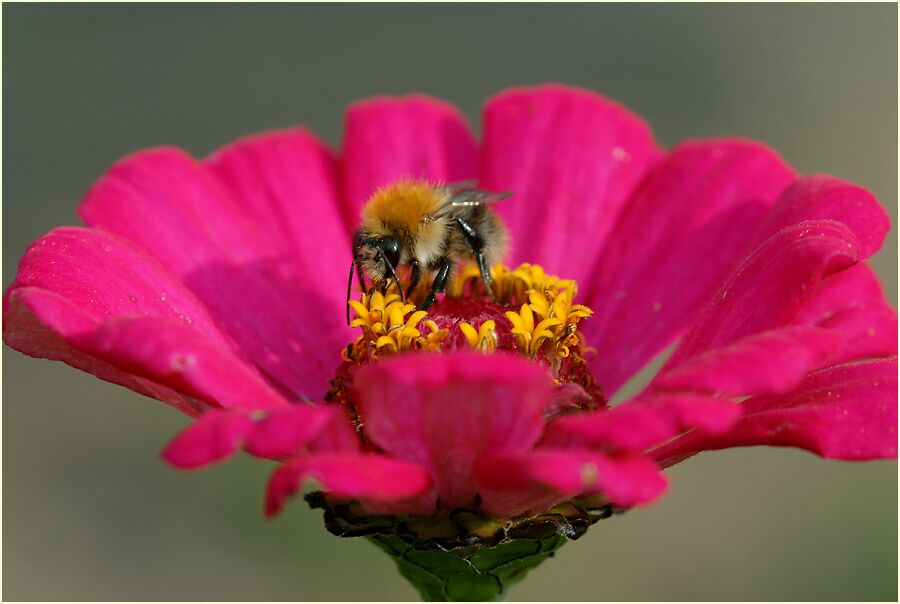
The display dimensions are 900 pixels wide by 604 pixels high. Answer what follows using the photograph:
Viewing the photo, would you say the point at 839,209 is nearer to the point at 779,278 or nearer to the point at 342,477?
the point at 779,278

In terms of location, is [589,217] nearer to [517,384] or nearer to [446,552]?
[446,552]

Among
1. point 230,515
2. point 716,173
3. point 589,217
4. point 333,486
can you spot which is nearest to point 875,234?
point 716,173

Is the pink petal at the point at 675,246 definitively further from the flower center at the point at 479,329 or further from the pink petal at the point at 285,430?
the pink petal at the point at 285,430

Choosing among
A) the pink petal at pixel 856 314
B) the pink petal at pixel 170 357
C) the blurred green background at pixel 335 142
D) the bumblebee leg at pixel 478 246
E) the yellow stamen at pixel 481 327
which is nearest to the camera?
the pink petal at pixel 170 357

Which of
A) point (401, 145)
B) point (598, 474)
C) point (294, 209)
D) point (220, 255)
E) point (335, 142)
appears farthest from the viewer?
point (335, 142)

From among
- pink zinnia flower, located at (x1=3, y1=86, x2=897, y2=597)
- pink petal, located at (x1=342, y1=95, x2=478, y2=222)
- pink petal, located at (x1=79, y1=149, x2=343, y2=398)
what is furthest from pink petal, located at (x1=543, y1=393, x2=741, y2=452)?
pink petal, located at (x1=342, y1=95, x2=478, y2=222)

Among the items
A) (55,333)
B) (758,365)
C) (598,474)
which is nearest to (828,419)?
(758,365)

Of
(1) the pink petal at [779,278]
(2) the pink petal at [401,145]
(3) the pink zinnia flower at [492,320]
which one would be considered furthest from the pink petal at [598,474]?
(2) the pink petal at [401,145]

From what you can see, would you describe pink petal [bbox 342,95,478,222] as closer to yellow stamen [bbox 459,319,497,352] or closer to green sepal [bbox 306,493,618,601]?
yellow stamen [bbox 459,319,497,352]
